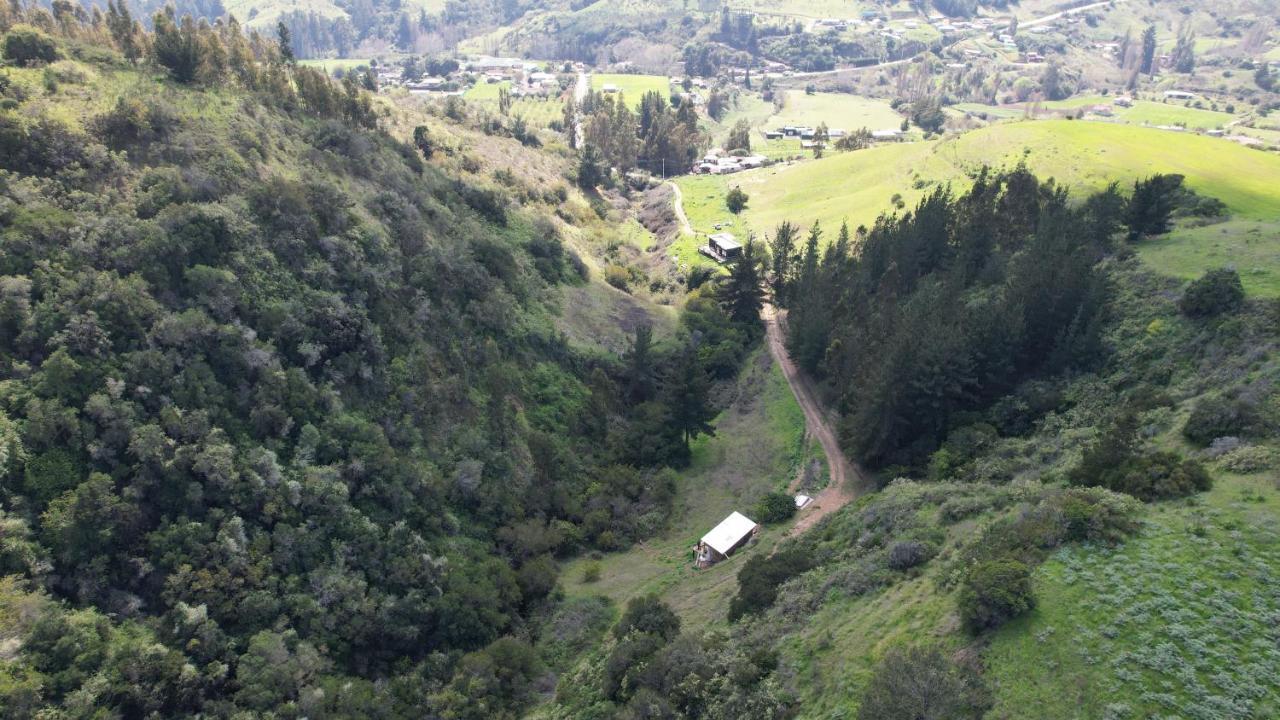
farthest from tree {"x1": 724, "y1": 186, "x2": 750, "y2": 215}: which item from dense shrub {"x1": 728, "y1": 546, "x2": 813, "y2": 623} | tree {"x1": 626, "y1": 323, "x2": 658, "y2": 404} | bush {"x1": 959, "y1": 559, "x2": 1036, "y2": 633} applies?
bush {"x1": 959, "y1": 559, "x2": 1036, "y2": 633}

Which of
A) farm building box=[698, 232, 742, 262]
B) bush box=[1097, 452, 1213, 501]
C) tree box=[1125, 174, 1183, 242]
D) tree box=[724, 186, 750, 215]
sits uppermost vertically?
tree box=[1125, 174, 1183, 242]

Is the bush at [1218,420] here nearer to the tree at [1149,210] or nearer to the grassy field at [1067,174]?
the grassy field at [1067,174]

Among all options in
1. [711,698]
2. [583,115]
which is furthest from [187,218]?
[583,115]

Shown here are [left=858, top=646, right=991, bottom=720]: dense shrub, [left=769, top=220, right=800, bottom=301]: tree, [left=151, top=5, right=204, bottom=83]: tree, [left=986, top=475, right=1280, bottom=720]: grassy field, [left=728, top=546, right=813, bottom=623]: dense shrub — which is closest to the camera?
[left=986, top=475, right=1280, bottom=720]: grassy field

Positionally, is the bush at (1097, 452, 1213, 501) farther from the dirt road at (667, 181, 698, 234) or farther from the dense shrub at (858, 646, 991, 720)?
the dirt road at (667, 181, 698, 234)

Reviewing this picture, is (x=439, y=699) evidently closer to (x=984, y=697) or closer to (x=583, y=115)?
(x=984, y=697)

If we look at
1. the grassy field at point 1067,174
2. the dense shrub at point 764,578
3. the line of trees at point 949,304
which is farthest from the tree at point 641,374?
the grassy field at point 1067,174
